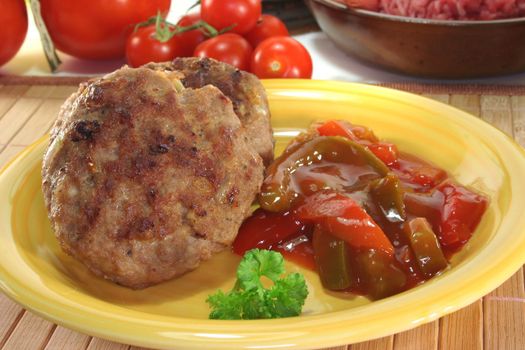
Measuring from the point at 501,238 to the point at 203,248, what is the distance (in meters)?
0.90

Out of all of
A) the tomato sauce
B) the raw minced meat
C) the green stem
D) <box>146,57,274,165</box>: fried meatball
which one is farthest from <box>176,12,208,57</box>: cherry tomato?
the tomato sauce

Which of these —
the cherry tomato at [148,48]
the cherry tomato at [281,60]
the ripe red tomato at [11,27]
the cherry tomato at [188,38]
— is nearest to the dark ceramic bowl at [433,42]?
the cherry tomato at [281,60]

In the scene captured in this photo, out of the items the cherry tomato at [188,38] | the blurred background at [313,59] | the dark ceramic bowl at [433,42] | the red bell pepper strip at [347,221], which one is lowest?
the blurred background at [313,59]

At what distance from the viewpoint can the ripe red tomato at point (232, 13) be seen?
14.2ft

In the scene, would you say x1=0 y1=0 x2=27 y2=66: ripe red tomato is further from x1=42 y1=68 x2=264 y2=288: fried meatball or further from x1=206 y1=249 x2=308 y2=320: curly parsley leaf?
x1=206 y1=249 x2=308 y2=320: curly parsley leaf

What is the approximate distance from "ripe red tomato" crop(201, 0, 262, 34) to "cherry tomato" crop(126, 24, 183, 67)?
0.84 ft

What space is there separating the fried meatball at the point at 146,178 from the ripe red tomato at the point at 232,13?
6.56 ft

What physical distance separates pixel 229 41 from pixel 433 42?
3.83ft

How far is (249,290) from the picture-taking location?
7.02ft

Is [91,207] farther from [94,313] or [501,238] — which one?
[501,238]

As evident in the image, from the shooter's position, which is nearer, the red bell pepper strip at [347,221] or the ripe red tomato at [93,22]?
the red bell pepper strip at [347,221]

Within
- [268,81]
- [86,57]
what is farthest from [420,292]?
[86,57]

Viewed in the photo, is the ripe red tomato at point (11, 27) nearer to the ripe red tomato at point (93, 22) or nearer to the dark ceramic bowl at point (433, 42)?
the ripe red tomato at point (93, 22)

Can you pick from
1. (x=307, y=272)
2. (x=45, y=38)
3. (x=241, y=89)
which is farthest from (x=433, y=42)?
(x=45, y=38)
